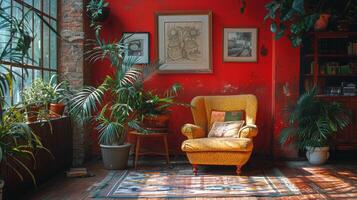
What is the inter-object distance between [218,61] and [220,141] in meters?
1.58

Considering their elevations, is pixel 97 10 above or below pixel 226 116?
above

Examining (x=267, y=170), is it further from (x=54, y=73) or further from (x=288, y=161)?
(x=54, y=73)

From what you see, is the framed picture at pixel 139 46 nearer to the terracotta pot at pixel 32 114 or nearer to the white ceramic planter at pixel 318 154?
the terracotta pot at pixel 32 114

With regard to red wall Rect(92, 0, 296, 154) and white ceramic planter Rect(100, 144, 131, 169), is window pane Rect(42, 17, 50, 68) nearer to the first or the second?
red wall Rect(92, 0, 296, 154)

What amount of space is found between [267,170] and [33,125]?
109 inches

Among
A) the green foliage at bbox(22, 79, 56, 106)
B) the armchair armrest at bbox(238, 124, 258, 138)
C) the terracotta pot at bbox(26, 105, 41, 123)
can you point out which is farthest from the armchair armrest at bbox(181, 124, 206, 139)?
the terracotta pot at bbox(26, 105, 41, 123)

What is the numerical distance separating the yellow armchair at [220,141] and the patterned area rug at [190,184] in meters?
0.18

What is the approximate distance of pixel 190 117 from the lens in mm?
5707

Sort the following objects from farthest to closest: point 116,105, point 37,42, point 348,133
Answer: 1. point 348,133
2. point 116,105
3. point 37,42

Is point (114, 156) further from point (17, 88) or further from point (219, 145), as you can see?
point (17, 88)

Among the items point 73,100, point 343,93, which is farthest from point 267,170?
point 73,100

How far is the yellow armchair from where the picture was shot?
4.42 meters

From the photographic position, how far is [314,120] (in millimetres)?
4969

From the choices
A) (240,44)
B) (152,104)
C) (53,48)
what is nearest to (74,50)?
(53,48)
